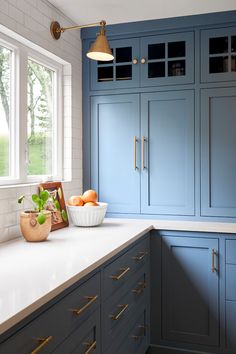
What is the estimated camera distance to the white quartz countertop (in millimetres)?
1279

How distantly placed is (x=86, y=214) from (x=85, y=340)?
105 centimetres

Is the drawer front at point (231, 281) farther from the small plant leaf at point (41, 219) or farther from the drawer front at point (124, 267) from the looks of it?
the small plant leaf at point (41, 219)

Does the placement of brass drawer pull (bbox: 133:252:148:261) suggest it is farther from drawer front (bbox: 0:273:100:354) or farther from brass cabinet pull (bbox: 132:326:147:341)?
drawer front (bbox: 0:273:100:354)

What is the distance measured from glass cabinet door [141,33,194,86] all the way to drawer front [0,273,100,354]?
174 cm

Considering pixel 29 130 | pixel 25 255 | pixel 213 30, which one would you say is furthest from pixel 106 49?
pixel 25 255

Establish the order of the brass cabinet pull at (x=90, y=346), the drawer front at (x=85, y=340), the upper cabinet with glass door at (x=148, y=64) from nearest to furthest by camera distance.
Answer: the drawer front at (x=85, y=340), the brass cabinet pull at (x=90, y=346), the upper cabinet with glass door at (x=148, y=64)

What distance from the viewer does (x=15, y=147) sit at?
2496mm

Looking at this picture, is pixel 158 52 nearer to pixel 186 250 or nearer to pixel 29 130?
pixel 29 130

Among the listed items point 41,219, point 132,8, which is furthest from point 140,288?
point 132,8

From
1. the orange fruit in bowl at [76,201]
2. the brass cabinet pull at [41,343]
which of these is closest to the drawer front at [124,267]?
the orange fruit in bowl at [76,201]

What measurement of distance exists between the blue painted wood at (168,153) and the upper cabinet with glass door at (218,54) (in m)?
0.21

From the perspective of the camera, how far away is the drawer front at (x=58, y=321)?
3.99ft

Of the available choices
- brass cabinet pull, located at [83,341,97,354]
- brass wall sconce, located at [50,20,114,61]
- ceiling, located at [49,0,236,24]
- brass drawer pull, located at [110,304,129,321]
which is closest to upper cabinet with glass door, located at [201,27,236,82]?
ceiling, located at [49,0,236,24]

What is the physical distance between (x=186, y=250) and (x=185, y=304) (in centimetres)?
37
